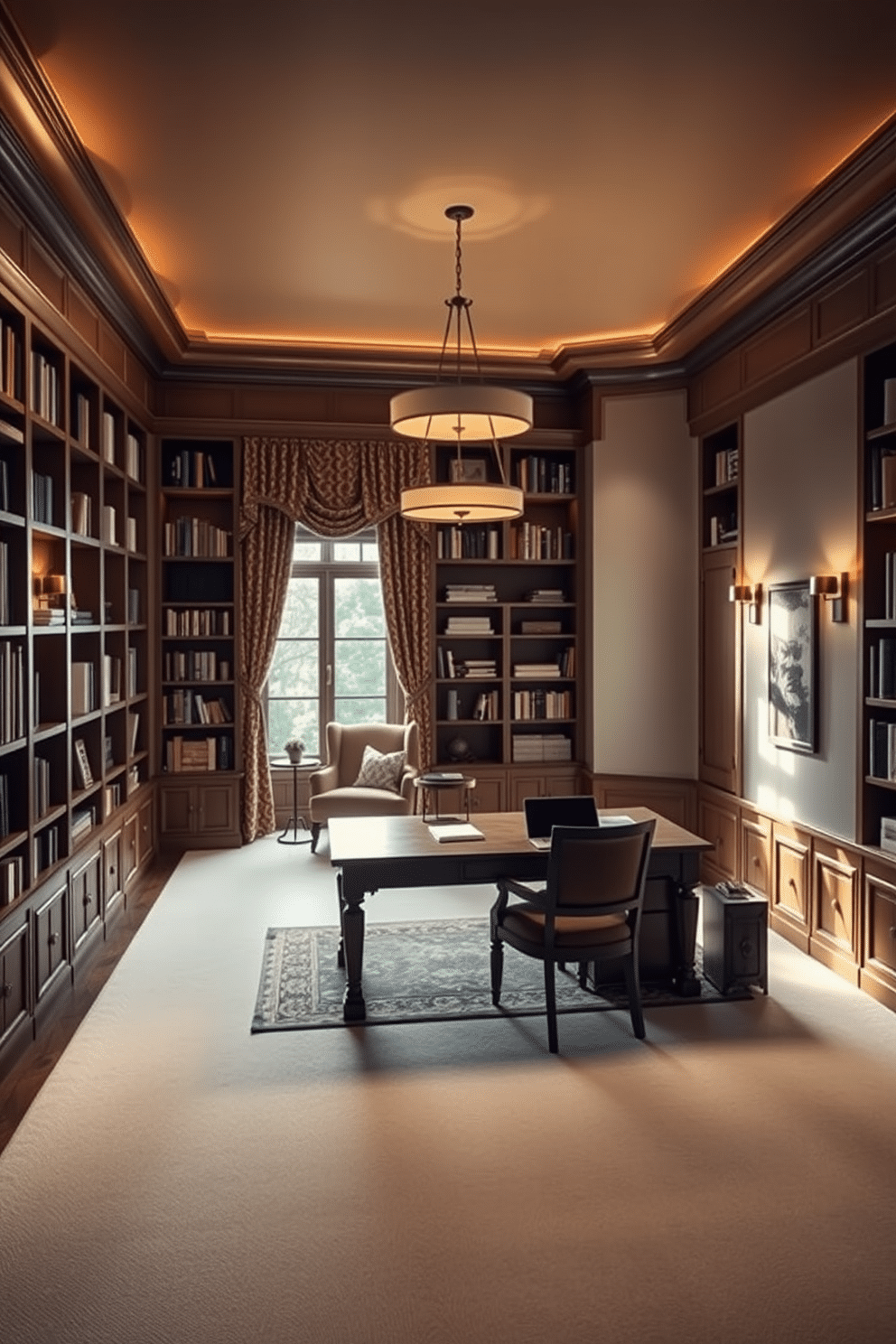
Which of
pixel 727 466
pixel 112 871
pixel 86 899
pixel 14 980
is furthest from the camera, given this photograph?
pixel 727 466

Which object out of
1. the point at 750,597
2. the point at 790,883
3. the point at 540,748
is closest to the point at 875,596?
the point at 750,597

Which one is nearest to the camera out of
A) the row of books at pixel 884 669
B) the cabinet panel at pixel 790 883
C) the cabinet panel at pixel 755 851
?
the row of books at pixel 884 669

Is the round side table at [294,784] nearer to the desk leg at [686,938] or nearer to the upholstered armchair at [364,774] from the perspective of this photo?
the upholstered armchair at [364,774]

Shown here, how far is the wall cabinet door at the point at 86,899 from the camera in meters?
4.70

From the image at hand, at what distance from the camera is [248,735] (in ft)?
24.3

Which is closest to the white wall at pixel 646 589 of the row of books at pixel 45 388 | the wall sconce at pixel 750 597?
the wall sconce at pixel 750 597

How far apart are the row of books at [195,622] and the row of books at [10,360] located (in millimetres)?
3296

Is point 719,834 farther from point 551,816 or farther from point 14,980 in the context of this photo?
point 14,980

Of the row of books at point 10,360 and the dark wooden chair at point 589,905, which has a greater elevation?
the row of books at point 10,360

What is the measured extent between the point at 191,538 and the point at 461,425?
3.32 m

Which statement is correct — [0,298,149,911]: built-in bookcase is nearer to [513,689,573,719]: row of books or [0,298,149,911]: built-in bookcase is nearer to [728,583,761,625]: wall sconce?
[513,689,573,719]: row of books

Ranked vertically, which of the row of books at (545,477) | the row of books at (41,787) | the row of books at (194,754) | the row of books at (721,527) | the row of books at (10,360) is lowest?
the row of books at (194,754)

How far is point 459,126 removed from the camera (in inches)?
154

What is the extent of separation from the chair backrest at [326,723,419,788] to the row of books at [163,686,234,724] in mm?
817
